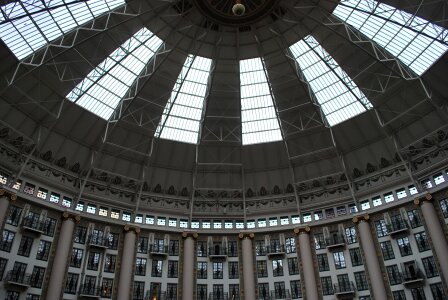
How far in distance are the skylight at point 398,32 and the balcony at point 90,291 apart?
129ft

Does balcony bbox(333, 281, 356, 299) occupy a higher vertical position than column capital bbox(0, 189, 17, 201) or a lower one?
lower

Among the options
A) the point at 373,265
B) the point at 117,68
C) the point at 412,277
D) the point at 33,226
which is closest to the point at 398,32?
the point at 373,265

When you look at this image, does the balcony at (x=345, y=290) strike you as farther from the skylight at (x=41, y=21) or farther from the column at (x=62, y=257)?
the skylight at (x=41, y=21)

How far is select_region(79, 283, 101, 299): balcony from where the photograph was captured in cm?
4574

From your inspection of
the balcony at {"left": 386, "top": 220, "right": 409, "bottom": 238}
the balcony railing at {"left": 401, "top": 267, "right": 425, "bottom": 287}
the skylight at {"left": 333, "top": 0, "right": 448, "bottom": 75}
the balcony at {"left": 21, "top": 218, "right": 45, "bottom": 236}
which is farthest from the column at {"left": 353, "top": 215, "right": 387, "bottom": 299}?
the balcony at {"left": 21, "top": 218, "right": 45, "bottom": 236}

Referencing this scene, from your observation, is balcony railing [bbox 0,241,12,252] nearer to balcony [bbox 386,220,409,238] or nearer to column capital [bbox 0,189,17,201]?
column capital [bbox 0,189,17,201]

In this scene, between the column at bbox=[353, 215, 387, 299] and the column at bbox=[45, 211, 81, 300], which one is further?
the column at bbox=[353, 215, 387, 299]

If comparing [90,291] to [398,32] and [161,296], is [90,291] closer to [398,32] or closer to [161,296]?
[161,296]

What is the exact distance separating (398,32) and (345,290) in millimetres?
28789

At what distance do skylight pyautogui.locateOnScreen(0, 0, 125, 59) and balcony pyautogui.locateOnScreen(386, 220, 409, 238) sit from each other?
126ft

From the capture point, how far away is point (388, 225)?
49.2 metres

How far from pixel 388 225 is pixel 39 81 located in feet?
138

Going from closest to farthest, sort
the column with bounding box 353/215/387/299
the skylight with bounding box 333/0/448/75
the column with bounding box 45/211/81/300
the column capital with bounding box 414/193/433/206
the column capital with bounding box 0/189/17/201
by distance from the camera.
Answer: the skylight with bounding box 333/0/448/75 → the column capital with bounding box 0/189/17/201 → the column with bounding box 45/211/81/300 → the column with bounding box 353/215/387/299 → the column capital with bounding box 414/193/433/206

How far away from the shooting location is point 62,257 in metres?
46.2
